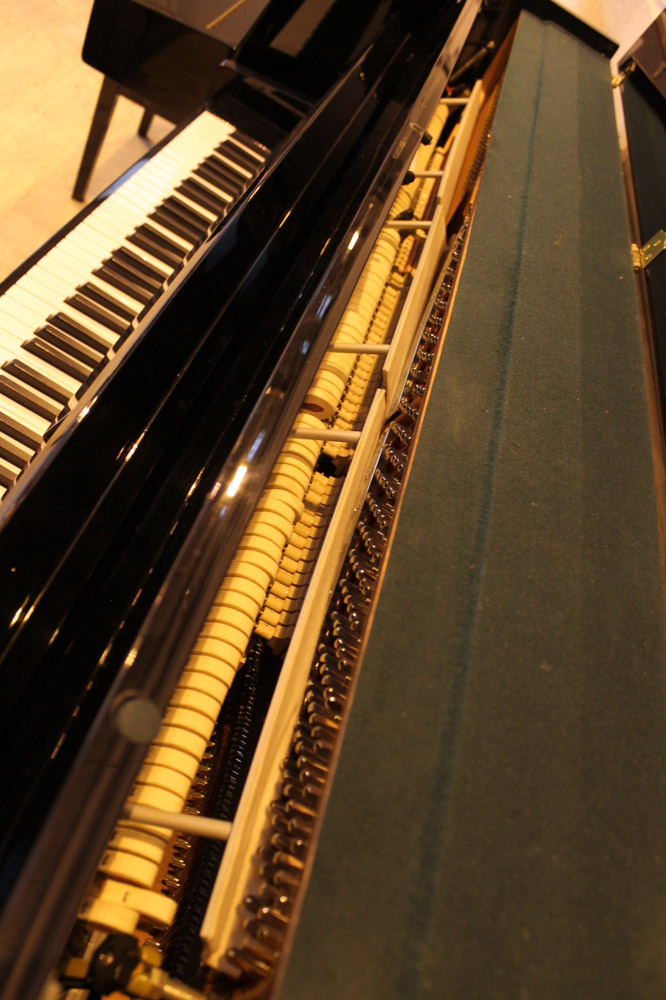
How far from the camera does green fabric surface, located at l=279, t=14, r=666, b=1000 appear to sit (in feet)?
2.38

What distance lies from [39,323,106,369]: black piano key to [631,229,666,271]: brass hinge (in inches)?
60.8

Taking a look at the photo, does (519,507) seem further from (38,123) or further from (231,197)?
(38,123)

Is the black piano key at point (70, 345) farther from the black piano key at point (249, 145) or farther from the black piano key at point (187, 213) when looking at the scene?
the black piano key at point (249, 145)

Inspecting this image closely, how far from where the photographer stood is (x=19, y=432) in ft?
3.82

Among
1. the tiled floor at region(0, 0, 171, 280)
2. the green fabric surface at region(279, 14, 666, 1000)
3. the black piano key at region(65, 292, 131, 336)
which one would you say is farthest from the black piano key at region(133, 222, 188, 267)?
the tiled floor at region(0, 0, 171, 280)

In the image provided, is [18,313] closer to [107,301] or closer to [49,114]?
[107,301]

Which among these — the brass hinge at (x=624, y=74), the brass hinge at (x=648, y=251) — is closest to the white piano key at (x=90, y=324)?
the brass hinge at (x=648, y=251)

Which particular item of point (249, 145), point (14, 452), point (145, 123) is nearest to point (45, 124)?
point (145, 123)

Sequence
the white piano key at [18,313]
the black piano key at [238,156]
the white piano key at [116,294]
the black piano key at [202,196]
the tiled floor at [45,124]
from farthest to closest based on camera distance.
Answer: the tiled floor at [45,124] < the black piano key at [238,156] < the black piano key at [202,196] < the white piano key at [116,294] < the white piano key at [18,313]

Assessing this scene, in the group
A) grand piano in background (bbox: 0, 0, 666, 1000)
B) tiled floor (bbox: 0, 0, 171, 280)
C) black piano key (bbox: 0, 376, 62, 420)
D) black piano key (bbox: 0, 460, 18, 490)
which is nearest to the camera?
grand piano in background (bbox: 0, 0, 666, 1000)

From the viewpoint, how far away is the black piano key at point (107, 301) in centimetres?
141

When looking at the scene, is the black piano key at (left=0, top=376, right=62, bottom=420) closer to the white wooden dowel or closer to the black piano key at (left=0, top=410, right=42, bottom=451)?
the black piano key at (left=0, top=410, right=42, bottom=451)

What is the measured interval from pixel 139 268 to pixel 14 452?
0.61m

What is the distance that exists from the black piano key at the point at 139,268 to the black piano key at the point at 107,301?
0.09 m
